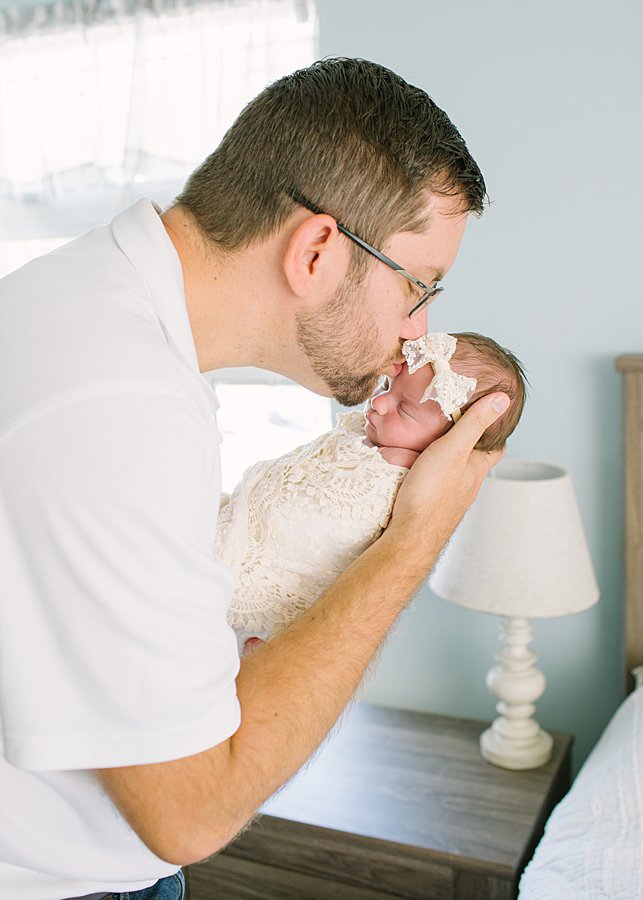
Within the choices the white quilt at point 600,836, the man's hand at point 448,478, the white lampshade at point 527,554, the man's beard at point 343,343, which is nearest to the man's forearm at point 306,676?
the man's hand at point 448,478

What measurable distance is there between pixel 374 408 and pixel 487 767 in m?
1.01

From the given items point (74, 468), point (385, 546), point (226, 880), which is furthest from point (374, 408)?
point (226, 880)

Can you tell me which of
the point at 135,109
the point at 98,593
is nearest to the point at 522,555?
the point at 98,593

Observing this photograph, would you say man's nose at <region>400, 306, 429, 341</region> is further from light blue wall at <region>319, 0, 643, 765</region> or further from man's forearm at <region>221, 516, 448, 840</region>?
light blue wall at <region>319, 0, 643, 765</region>

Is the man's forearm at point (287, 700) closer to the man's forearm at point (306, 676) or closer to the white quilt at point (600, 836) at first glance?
the man's forearm at point (306, 676)

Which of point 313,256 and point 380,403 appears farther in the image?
point 380,403

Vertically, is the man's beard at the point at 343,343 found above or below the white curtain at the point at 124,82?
below

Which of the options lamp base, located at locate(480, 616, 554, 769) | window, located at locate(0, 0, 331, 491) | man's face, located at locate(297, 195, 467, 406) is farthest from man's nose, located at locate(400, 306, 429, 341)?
window, located at locate(0, 0, 331, 491)

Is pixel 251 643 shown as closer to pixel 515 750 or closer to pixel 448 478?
pixel 448 478

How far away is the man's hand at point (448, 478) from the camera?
48.9 inches

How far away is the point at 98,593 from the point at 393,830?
4.51 feet

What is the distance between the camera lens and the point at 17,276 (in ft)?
2.90

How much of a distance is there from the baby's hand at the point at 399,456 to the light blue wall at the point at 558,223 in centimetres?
86

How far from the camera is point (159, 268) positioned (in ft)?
3.07
